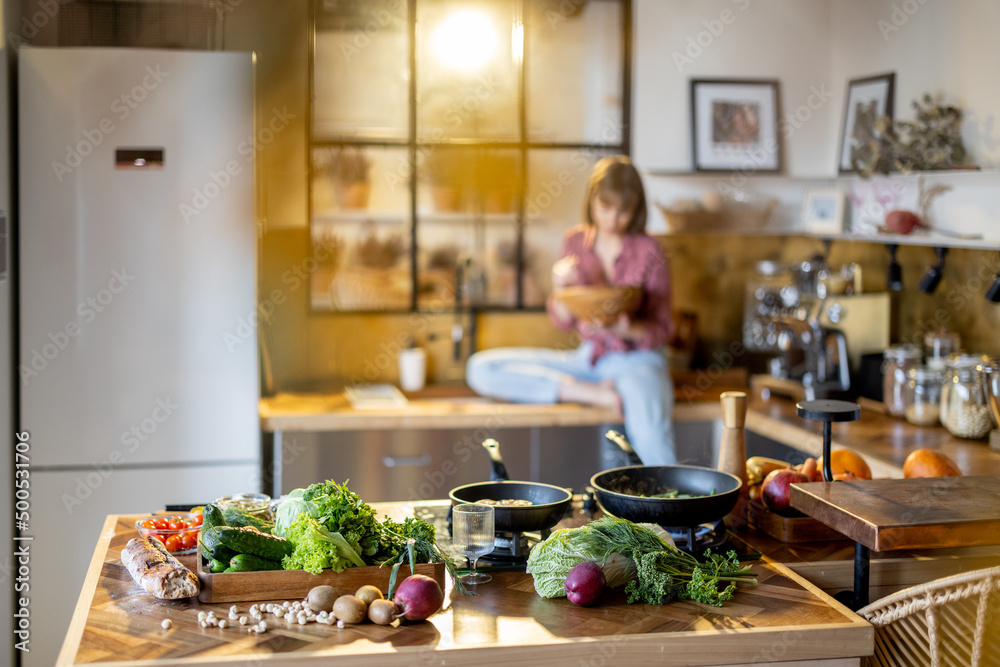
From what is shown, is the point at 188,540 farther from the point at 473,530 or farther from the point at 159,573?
the point at 473,530

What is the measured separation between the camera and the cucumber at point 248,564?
160 cm

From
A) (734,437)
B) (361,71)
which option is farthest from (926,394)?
(361,71)

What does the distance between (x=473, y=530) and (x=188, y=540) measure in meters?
0.57

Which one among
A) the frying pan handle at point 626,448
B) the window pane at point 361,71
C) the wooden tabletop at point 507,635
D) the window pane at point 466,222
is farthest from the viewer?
the window pane at point 466,222

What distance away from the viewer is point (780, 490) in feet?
6.67

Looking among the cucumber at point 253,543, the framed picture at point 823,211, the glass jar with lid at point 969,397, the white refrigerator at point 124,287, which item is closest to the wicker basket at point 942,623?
the cucumber at point 253,543

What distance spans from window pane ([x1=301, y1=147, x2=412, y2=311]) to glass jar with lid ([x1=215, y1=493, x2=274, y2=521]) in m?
2.08

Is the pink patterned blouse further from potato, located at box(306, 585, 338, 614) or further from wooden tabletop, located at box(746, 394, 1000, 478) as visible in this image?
potato, located at box(306, 585, 338, 614)

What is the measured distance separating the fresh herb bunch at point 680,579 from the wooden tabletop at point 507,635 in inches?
0.7

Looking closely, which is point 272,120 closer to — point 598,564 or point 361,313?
point 361,313

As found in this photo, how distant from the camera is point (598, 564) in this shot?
1.62 meters

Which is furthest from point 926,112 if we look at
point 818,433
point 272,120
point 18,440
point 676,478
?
point 18,440

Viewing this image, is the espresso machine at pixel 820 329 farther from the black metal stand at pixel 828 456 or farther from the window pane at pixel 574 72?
the black metal stand at pixel 828 456

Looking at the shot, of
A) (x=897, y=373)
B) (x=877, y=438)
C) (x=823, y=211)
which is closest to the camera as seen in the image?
(x=877, y=438)
